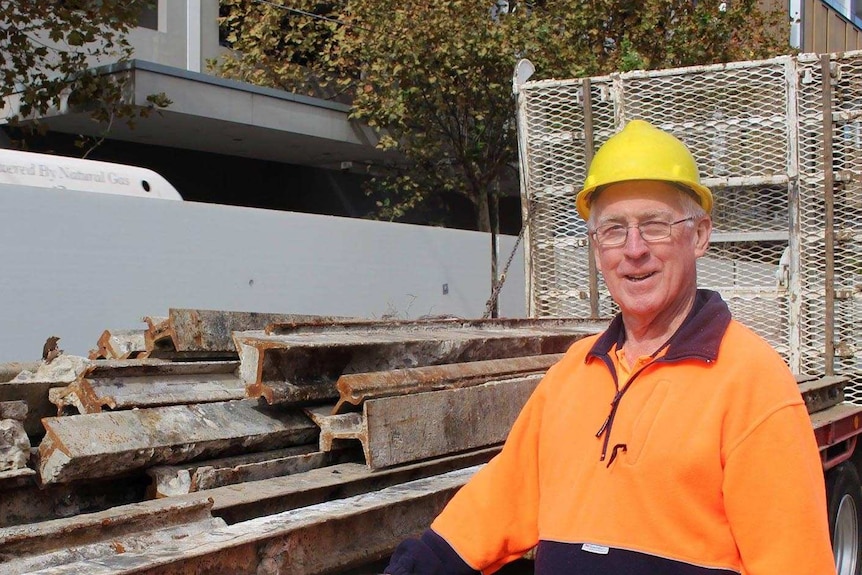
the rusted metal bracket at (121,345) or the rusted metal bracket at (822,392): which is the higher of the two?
the rusted metal bracket at (121,345)

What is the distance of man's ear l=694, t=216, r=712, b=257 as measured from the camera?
2.21 m

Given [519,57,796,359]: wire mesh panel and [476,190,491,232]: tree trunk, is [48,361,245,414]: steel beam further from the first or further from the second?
[476,190,491,232]: tree trunk

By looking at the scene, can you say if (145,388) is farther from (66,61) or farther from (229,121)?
(229,121)

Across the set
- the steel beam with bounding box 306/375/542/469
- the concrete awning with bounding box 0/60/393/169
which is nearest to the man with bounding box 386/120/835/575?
the steel beam with bounding box 306/375/542/469

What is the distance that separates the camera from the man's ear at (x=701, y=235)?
2209mm

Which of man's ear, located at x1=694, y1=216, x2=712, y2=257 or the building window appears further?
the building window

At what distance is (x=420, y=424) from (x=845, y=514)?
2.79 m

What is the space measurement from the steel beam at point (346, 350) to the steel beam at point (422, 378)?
11cm

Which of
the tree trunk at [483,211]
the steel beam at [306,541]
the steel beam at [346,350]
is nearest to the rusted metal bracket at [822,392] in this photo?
the steel beam at [346,350]

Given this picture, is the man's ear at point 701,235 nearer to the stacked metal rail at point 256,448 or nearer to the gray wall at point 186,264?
the stacked metal rail at point 256,448

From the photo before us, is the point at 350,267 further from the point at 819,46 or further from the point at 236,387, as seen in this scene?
the point at 819,46

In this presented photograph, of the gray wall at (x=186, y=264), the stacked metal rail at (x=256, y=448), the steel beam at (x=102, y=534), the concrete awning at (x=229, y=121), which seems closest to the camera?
the steel beam at (x=102, y=534)

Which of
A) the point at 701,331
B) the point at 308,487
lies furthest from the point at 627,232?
the point at 308,487

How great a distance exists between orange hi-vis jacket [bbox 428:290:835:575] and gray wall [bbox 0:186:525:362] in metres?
6.19
